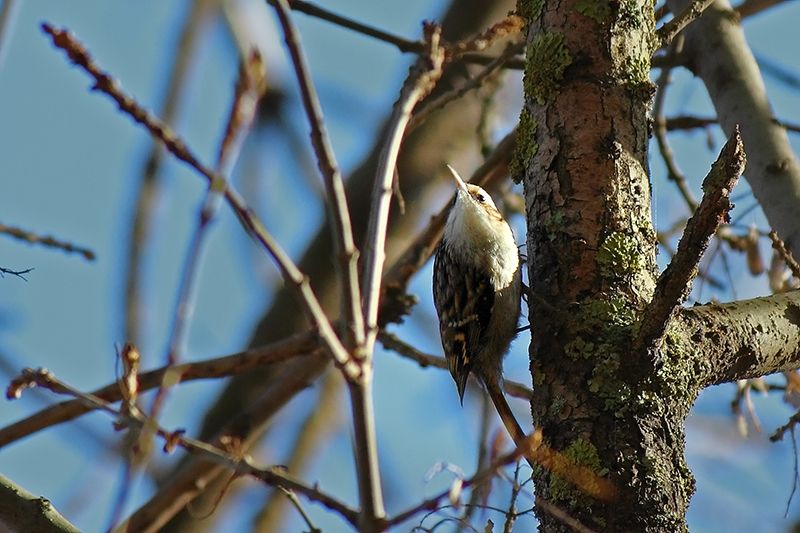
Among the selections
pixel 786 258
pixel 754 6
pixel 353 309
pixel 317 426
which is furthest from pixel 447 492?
pixel 317 426

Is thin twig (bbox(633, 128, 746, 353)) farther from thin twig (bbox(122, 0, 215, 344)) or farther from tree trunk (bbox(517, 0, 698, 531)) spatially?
thin twig (bbox(122, 0, 215, 344))

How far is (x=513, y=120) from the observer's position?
5770mm

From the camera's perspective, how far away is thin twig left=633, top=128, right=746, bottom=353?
1.87 metres

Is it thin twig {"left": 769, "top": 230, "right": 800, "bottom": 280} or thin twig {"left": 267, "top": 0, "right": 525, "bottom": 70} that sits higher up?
thin twig {"left": 267, "top": 0, "right": 525, "bottom": 70}

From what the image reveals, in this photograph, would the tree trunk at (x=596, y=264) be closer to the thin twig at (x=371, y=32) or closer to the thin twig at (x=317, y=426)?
the thin twig at (x=371, y=32)

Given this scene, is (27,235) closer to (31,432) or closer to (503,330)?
(31,432)

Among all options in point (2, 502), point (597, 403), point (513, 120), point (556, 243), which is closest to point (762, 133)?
point (556, 243)

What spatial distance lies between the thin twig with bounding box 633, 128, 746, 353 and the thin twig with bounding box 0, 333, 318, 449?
41.0 inches

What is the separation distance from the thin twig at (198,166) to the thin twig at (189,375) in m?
1.67

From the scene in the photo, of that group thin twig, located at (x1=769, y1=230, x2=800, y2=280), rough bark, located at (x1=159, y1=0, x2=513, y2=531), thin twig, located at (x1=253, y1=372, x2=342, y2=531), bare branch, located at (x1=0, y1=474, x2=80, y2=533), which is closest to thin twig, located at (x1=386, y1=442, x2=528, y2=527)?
bare branch, located at (x1=0, y1=474, x2=80, y2=533)

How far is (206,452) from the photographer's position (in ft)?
4.30

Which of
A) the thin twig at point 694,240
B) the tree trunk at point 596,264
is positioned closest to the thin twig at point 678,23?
the tree trunk at point 596,264

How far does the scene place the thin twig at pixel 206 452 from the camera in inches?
49.8

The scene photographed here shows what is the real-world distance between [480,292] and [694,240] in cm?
180
